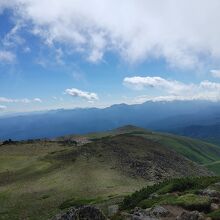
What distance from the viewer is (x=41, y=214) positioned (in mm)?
43594

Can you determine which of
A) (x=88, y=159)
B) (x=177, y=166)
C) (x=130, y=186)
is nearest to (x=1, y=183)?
(x=88, y=159)

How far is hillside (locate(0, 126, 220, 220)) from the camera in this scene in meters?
49.1

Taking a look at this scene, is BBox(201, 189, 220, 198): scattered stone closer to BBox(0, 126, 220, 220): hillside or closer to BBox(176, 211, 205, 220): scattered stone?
BBox(176, 211, 205, 220): scattered stone

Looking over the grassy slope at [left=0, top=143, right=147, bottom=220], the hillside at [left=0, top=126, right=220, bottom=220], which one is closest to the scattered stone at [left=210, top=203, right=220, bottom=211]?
the hillside at [left=0, top=126, right=220, bottom=220]

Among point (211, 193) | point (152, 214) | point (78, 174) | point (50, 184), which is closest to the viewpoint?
point (152, 214)

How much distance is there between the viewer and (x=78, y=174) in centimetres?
6875

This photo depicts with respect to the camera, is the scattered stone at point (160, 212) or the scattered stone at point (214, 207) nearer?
the scattered stone at point (160, 212)

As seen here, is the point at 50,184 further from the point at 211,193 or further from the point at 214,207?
the point at 214,207

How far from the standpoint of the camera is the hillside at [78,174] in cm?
4906

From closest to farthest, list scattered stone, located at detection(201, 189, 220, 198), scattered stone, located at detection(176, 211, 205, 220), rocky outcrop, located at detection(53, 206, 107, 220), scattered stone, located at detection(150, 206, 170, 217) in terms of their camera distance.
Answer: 1. scattered stone, located at detection(176, 211, 205, 220)
2. rocky outcrop, located at detection(53, 206, 107, 220)
3. scattered stone, located at detection(150, 206, 170, 217)
4. scattered stone, located at detection(201, 189, 220, 198)

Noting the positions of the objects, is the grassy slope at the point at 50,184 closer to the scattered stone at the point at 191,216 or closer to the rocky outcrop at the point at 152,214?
the rocky outcrop at the point at 152,214

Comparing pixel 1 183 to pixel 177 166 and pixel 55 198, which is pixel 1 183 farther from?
pixel 177 166

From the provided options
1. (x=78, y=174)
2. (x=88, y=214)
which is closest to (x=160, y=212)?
(x=88, y=214)

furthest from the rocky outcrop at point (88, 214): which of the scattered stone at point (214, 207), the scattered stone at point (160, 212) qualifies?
the scattered stone at point (214, 207)
